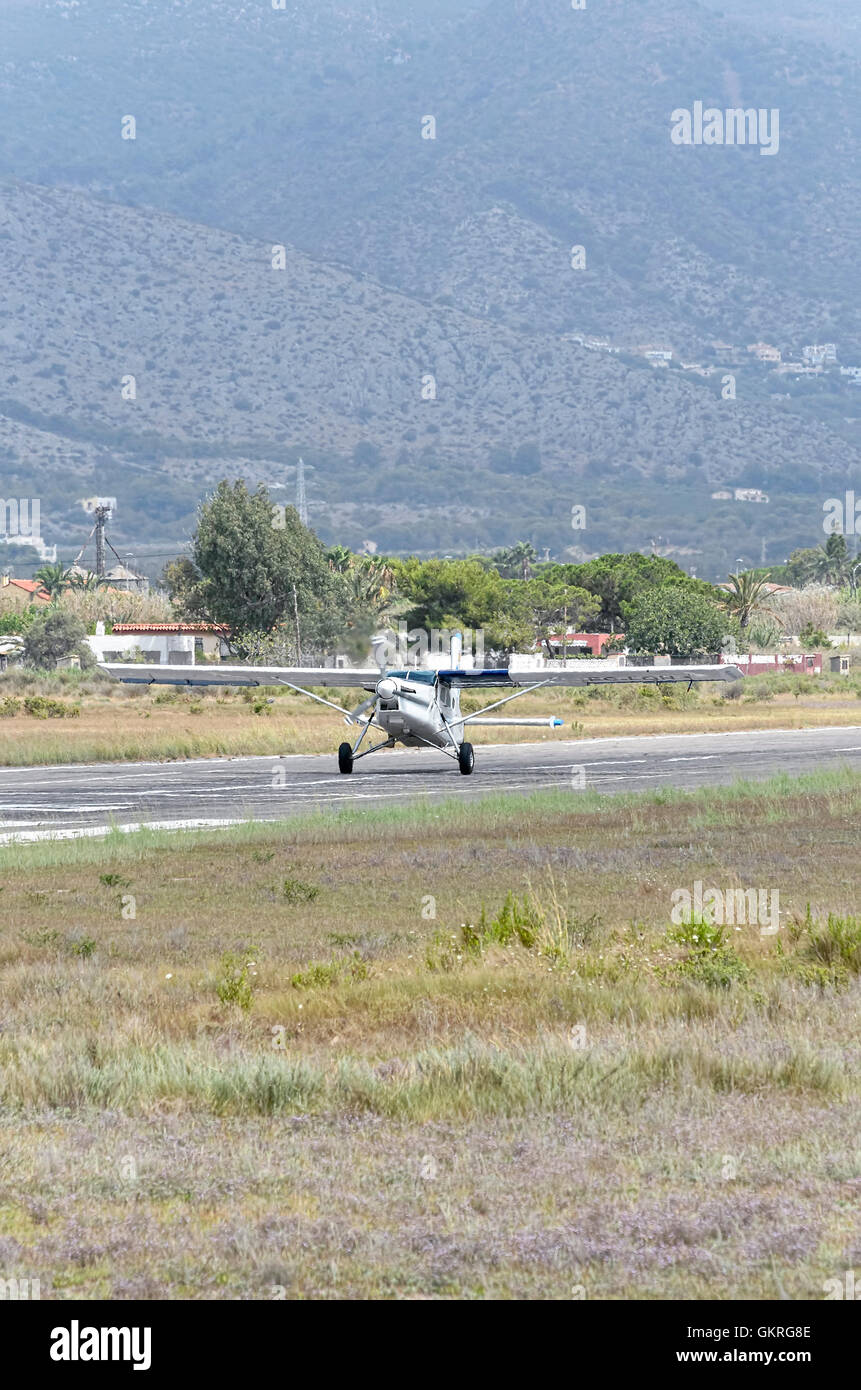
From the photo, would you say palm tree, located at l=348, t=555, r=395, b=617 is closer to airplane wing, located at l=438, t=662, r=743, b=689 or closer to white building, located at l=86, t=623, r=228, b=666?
white building, located at l=86, t=623, r=228, b=666

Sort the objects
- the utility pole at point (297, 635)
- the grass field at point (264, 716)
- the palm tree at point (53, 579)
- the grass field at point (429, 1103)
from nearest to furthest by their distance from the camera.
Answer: the grass field at point (429, 1103), the grass field at point (264, 716), the utility pole at point (297, 635), the palm tree at point (53, 579)

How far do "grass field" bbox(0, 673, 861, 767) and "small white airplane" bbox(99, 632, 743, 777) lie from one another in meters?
7.65

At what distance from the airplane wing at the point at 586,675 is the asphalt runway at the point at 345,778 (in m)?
2.49

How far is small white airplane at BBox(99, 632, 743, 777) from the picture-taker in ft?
127

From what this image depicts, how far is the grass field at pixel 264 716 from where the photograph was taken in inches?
2136

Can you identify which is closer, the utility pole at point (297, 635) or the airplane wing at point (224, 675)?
the airplane wing at point (224, 675)

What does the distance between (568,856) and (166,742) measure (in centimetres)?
3219

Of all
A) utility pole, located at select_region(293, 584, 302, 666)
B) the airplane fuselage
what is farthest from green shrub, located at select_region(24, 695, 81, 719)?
the airplane fuselage

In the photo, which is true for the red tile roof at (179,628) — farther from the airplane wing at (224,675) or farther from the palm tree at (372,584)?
the airplane wing at (224,675)

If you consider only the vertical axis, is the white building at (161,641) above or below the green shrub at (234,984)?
above

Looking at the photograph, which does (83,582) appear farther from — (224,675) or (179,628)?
(224,675)

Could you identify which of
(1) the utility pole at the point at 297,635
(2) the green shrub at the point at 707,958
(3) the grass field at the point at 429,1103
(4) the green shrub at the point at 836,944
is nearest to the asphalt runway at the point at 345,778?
(3) the grass field at the point at 429,1103
